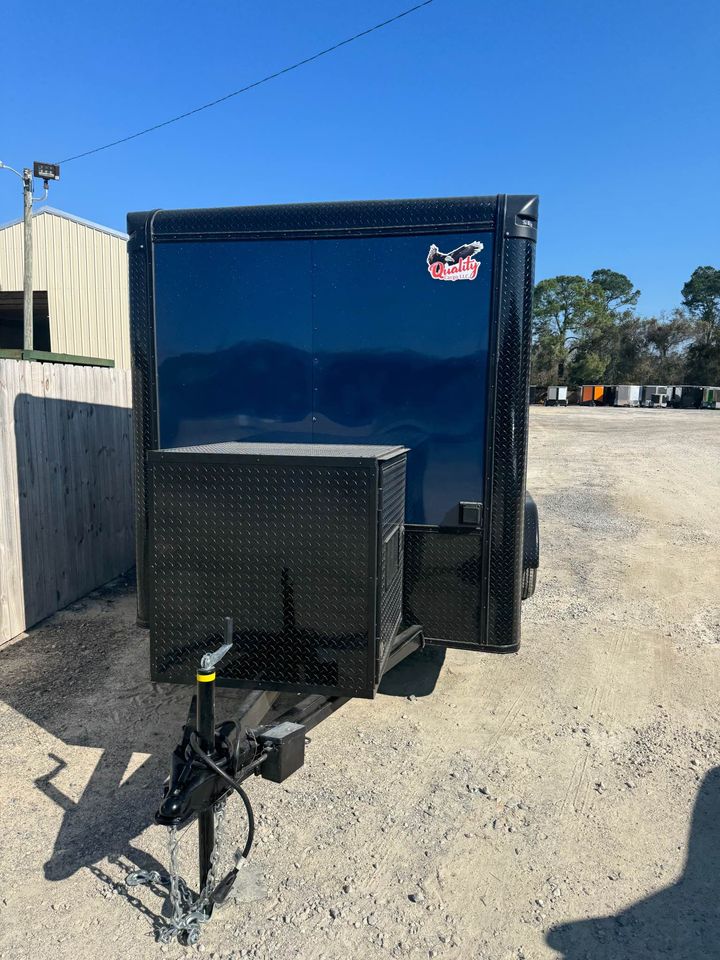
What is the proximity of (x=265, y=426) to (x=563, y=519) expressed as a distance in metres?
7.15

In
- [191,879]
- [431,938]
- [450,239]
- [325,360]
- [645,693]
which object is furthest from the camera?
[645,693]

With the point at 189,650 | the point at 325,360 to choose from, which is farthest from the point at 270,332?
the point at 189,650

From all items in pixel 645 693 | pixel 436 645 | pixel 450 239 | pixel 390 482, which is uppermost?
pixel 450 239

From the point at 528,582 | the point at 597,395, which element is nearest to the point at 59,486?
the point at 528,582

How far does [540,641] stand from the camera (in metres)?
5.49

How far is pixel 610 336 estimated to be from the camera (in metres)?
67.4

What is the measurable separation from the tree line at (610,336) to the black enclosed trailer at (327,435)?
214ft

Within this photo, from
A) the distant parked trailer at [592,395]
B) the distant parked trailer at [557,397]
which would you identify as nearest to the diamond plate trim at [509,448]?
the distant parked trailer at [557,397]

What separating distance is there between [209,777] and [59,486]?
4225 millimetres

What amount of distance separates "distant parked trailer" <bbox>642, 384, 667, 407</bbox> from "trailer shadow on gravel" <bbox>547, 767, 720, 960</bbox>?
176ft

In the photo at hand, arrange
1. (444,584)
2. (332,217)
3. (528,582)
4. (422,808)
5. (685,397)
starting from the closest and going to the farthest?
(422,808) < (332,217) < (444,584) < (528,582) < (685,397)

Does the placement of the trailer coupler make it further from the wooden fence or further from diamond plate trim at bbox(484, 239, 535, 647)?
the wooden fence

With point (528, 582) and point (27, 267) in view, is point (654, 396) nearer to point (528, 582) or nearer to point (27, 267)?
point (27, 267)

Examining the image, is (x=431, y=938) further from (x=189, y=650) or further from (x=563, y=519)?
(x=563, y=519)
